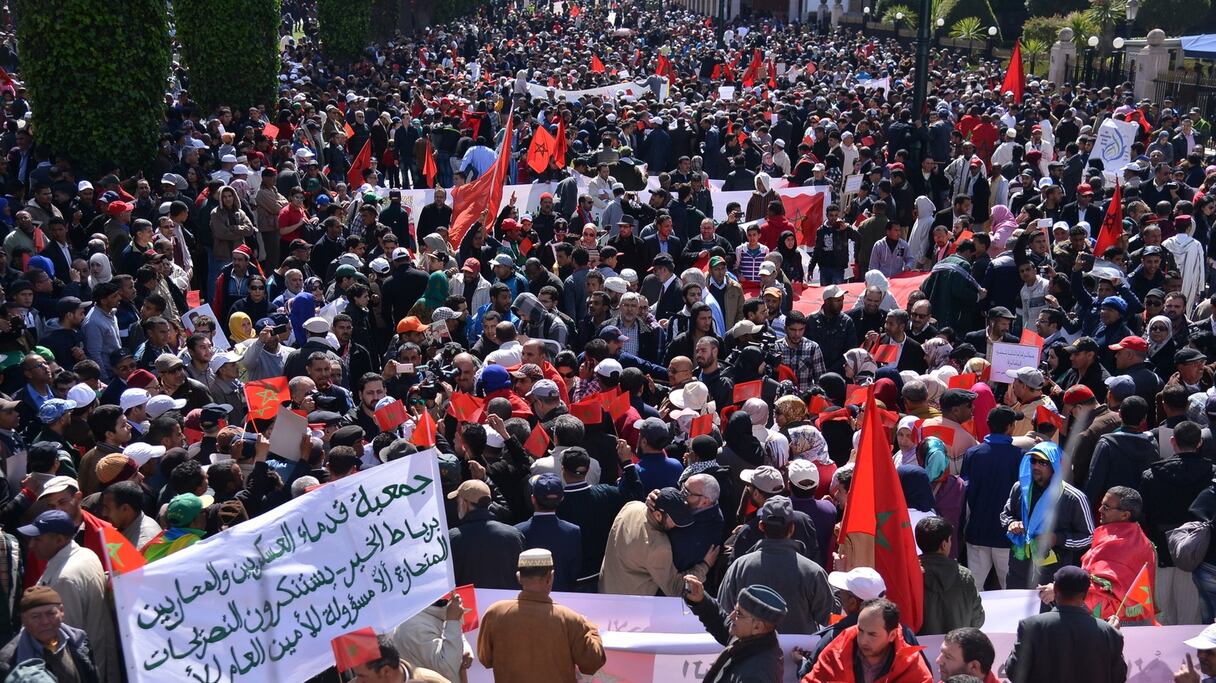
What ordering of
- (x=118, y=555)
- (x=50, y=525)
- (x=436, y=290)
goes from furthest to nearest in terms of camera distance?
(x=436, y=290) → (x=50, y=525) → (x=118, y=555)

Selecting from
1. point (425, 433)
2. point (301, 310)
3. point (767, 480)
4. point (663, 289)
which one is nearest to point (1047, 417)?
point (767, 480)

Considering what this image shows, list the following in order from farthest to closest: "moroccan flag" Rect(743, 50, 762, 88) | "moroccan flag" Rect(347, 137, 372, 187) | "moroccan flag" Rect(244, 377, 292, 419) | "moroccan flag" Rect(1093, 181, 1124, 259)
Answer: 1. "moroccan flag" Rect(743, 50, 762, 88)
2. "moroccan flag" Rect(347, 137, 372, 187)
3. "moroccan flag" Rect(1093, 181, 1124, 259)
4. "moroccan flag" Rect(244, 377, 292, 419)

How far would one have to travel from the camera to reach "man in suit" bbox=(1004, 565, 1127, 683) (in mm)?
5465

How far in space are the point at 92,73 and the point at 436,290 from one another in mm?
7011

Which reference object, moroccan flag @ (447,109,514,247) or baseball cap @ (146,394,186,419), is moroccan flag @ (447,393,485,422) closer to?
baseball cap @ (146,394,186,419)

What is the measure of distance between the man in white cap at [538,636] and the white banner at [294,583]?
0.32m

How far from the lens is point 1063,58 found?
34812 mm

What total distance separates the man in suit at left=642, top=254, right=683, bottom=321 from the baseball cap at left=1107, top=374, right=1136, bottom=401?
372cm

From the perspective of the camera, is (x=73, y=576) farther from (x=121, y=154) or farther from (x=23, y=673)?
(x=121, y=154)

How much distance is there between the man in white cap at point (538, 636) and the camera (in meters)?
5.50

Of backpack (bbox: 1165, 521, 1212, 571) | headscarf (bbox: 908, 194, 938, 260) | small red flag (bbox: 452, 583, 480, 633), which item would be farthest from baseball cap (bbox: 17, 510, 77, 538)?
headscarf (bbox: 908, 194, 938, 260)

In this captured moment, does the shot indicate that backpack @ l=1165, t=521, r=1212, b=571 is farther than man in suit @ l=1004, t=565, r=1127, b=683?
Yes

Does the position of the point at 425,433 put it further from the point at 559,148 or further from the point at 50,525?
the point at 559,148

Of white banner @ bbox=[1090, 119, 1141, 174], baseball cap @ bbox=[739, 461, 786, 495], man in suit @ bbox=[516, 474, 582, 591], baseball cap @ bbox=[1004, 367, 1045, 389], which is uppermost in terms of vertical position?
white banner @ bbox=[1090, 119, 1141, 174]
